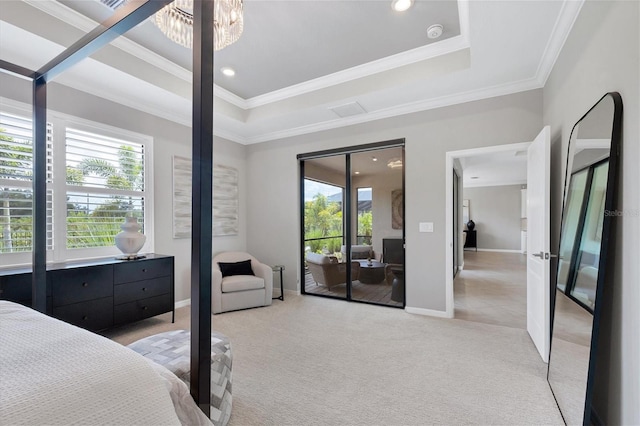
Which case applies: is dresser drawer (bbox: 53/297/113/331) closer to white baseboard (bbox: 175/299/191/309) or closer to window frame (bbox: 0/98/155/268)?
window frame (bbox: 0/98/155/268)

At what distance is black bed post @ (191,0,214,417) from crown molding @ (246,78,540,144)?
119 inches

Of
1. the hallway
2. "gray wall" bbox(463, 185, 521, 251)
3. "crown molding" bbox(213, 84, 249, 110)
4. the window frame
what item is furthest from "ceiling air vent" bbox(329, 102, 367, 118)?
"gray wall" bbox(463, 185, 521, 251)

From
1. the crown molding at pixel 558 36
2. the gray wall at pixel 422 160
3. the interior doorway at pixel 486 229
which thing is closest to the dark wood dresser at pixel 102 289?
the gray wall at pixel 422 160

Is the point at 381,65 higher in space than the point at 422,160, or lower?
higher

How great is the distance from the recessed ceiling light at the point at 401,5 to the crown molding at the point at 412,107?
1.40m

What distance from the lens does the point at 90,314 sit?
9.04ft

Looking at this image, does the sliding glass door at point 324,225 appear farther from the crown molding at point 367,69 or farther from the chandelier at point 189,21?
the chandelier at point 189,21

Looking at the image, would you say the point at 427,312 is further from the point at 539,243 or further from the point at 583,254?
the point at 583,254

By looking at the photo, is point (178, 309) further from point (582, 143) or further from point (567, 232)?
point (582, 143)

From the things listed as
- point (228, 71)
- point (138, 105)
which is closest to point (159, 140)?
point (138, 105)

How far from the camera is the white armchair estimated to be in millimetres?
3770

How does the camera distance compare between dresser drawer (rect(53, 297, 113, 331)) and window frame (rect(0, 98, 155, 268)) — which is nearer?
dresser drawer (rect(53, 297, 113, 331))

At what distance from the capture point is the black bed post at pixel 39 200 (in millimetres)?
2084

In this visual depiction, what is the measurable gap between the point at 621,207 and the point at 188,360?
242cm
